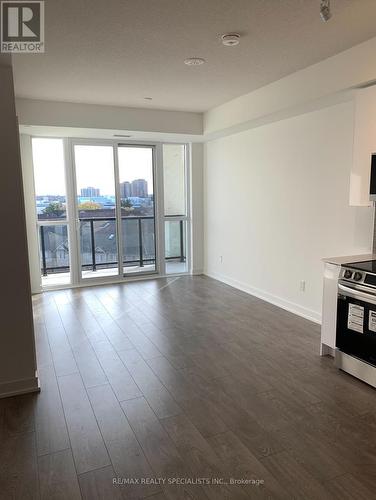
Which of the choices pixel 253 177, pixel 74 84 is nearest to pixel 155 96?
pixel 74 84

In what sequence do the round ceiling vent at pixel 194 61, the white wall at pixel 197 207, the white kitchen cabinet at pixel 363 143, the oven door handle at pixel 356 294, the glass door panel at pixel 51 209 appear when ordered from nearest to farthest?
the oven door handle at pixel 356 294 < the white kitchen cabinet at pixel 363 143 < the round ceiling vent at pixel 194 61 < the glass door panel at pixel 51 209 < the white wall at pixel 197 207

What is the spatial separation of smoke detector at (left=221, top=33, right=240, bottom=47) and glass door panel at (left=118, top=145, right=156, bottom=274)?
3528mm

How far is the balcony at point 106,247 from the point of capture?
6.08 meters

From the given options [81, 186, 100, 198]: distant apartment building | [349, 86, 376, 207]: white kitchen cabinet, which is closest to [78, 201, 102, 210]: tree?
[81, 186, 100, 198]: distant apartment building

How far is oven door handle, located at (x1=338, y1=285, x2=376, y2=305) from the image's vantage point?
109 inches

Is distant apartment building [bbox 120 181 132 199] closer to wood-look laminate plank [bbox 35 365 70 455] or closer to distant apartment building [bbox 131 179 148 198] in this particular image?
distant apartment building [bbox 131 179 148 198]

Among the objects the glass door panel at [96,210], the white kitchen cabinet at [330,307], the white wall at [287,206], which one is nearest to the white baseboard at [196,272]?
Result: the white wall at [287,206]

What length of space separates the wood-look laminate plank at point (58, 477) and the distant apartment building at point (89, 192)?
14.7 ft

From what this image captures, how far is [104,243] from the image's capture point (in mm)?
6328

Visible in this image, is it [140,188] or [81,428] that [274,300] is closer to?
[140,188]

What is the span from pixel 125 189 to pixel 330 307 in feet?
13.5

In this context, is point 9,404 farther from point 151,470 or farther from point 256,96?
point 256,96

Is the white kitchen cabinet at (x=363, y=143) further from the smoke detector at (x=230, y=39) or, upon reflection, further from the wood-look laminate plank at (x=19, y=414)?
the wood-look laminate plank at (x=19, y=414)

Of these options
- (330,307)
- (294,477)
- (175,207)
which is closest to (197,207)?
(175,207)
